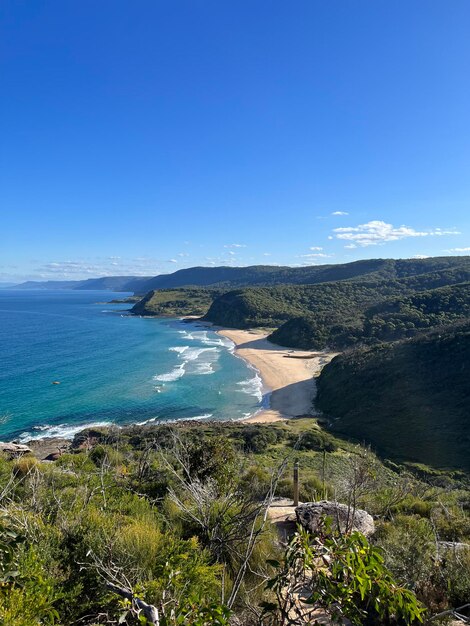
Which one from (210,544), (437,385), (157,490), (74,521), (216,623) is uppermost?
(216,623)

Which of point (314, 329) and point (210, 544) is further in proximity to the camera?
point (314, 329)

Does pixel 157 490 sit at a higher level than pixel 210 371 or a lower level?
higher

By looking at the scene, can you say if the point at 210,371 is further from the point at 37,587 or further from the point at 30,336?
the point at 37,587

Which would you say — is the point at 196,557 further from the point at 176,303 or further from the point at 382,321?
the point at 176,303

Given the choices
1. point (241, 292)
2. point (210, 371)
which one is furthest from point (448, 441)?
point (241, 292)

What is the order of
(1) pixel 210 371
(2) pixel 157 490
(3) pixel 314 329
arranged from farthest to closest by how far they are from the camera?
(3) pixel 314 329 → (1) pixel 210 371 → (2) pixel 157 490

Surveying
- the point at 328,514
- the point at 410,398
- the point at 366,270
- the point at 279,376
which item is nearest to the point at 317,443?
the point at 410,398

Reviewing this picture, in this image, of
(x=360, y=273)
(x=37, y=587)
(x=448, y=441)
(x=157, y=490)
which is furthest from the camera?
(x=360, y=273)
